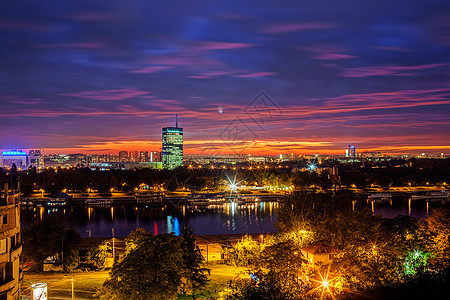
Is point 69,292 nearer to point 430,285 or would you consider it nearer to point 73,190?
point 430,285

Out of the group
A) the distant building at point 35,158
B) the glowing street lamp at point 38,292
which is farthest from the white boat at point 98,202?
the distant building at point 35,158

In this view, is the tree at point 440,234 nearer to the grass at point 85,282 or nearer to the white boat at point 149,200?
the grass at point 85,282

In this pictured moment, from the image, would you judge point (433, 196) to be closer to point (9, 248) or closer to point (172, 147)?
point (9, 248)

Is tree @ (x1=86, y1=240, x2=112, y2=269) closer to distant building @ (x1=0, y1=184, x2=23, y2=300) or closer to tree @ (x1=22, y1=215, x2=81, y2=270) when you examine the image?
tree @ (x1=22, y1=215, x2=81, y2=270)

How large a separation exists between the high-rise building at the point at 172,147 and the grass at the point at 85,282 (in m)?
97.9

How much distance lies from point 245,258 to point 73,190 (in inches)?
1711

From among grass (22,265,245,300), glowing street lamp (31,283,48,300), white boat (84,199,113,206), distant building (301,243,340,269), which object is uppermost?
distant building (301,243,340,269)

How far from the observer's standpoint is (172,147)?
115 metres

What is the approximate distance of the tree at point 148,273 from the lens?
859 cm

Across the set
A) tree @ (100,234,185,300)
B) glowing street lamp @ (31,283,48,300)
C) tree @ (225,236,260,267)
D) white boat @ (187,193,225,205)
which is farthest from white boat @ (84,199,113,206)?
tree @ (100,234,185,300)

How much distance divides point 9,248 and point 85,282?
3709 mm

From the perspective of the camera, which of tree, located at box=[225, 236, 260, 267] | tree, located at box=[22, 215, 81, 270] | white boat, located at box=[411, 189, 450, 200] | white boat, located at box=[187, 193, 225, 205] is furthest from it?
white boat, located at box=[411, 189, 450, 200]

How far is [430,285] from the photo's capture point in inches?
247

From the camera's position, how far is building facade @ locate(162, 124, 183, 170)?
4446 inches
